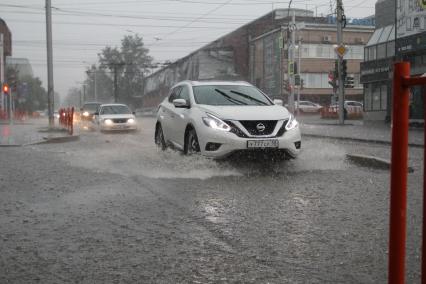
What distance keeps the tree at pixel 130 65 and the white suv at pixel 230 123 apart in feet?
340

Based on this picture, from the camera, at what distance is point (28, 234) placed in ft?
15.5

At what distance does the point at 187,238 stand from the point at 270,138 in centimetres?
422

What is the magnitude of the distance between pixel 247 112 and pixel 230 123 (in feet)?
1.38

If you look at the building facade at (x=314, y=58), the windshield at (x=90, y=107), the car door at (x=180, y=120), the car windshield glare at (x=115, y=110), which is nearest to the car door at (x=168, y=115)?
the car door at (x=180, y=120)

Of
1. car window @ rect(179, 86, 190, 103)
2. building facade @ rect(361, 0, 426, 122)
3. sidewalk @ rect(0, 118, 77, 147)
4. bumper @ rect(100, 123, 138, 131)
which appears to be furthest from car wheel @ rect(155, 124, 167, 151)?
building facade @ rect(361, 0, 426, 122)

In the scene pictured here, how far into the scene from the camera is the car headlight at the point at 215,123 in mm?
8578

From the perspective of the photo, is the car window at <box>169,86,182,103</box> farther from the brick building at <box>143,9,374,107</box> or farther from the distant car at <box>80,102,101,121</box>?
the brick building at <box>143,9,374,107</box>

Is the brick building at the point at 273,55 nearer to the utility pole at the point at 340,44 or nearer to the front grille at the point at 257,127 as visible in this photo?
the utility pole at the point at 340,44

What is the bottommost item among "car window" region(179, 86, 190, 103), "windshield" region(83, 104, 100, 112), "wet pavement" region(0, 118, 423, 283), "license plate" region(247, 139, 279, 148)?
"wet pavement" region(0, 118, 423, 283)

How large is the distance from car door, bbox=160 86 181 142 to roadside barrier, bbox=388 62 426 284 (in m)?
8.17

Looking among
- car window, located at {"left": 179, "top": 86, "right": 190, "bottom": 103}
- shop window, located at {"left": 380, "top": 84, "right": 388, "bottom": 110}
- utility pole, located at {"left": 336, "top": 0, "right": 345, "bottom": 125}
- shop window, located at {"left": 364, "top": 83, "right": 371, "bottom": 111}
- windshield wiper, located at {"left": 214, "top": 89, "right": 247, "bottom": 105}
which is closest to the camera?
windshield wiper, located at {"left": 214, "top": 89, "right": 247, "bottom": 105}

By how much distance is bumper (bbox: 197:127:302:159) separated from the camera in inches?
332

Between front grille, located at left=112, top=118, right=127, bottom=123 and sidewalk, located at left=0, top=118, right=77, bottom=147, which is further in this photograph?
front grille, located at left=112, top=118, right=127, bottom=123

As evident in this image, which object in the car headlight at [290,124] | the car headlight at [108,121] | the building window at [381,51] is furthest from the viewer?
the building window at [381,51]
